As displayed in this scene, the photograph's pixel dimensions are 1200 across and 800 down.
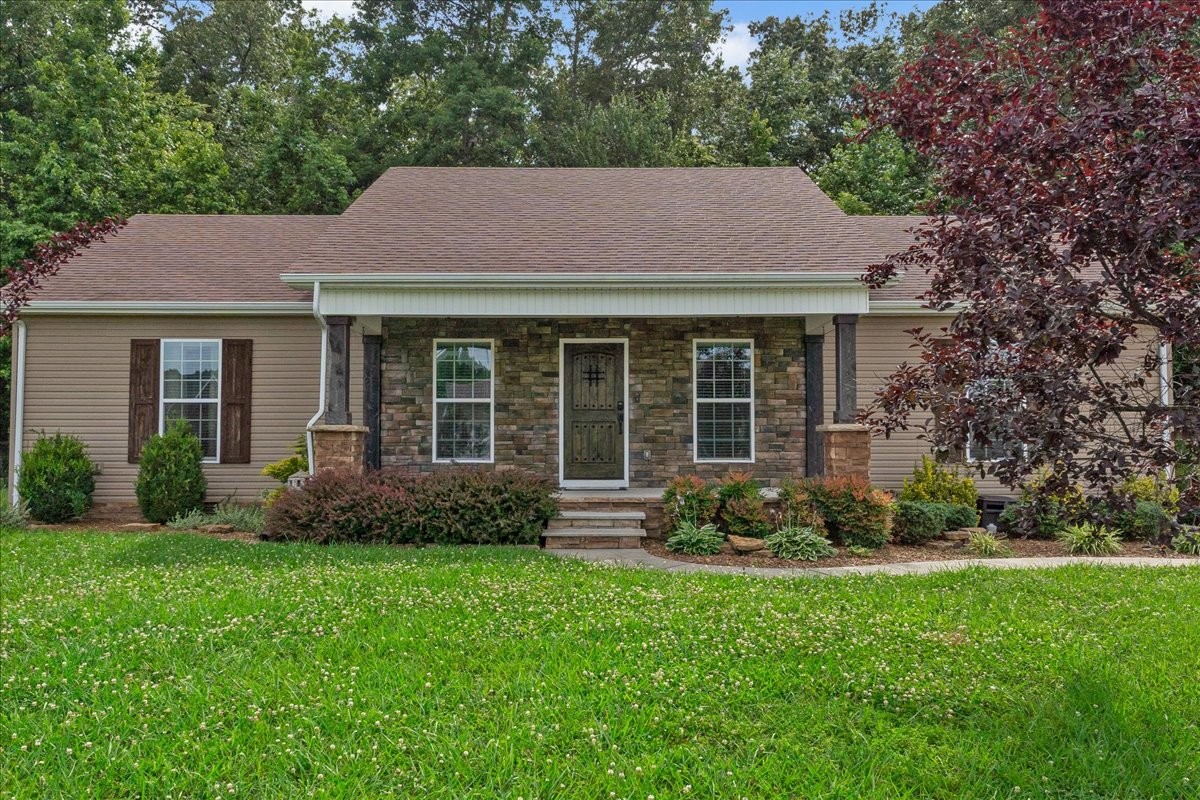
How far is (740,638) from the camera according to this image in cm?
443

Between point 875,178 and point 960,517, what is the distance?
13006mm

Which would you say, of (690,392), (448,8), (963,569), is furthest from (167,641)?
(448,8)

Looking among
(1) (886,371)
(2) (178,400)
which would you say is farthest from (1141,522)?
(2) (178,400)

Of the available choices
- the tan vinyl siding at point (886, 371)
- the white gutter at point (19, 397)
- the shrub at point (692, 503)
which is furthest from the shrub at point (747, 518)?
the white gutter at point (19, 397)

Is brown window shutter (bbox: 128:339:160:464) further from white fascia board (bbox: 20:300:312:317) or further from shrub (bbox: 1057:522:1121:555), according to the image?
shrub (bbox: 1057:522:1121:555)

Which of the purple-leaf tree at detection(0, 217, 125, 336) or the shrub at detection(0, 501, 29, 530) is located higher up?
the purple-leaf tree at detection(0, 217, 125, 336)

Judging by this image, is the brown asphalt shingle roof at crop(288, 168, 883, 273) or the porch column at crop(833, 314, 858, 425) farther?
the brown asphalt shingle roof at crop(288, 168, 883, 273)

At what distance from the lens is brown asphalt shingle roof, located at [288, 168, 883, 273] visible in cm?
928

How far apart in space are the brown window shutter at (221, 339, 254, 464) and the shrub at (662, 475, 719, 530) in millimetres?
6070

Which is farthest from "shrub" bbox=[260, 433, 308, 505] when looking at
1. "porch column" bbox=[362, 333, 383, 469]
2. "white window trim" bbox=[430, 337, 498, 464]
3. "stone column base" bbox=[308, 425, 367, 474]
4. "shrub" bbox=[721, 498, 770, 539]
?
"shrub" bbox=[721, 498, 770, 539]

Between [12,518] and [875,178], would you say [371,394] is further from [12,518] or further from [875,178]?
[875,178]

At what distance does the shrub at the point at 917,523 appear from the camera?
8680 mm

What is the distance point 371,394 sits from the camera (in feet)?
33.9

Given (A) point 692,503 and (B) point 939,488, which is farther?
(B) point 939,488
